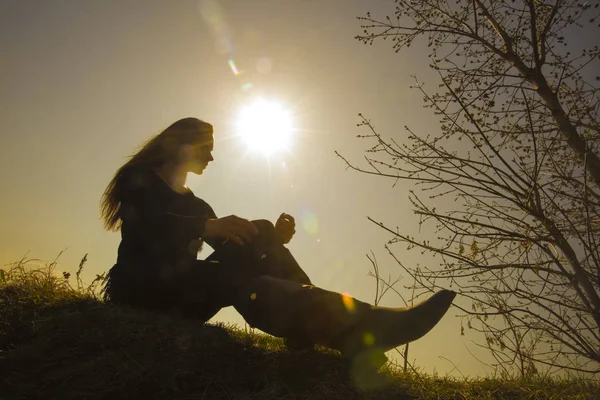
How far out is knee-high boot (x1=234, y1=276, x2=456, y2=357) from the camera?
2453 mm

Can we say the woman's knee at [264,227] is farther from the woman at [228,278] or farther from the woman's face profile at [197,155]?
the woman's face profile at [197,155]

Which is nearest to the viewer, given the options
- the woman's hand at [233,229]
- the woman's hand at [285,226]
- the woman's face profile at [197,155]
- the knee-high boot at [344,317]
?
the knee-high boot at [344,317]

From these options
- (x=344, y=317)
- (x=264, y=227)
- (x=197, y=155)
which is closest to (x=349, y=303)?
(x=344, y=317)

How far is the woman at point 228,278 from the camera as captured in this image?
2.48 metres

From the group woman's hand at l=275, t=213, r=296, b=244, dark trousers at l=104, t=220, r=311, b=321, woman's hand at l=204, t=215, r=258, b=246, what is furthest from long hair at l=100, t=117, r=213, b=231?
woman's hand at l=275, t=213, r=296, b=244

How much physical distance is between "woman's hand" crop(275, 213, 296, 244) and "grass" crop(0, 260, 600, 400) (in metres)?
0.88

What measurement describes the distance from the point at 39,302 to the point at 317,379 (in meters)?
2.19

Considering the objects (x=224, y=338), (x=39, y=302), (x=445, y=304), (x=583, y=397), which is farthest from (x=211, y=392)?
(x=583, y=397)

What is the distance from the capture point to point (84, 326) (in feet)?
8.48

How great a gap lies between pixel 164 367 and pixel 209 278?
629mm

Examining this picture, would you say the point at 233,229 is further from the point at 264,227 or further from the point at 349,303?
the point at 349,303

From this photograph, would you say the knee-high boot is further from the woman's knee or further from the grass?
the woman's knee

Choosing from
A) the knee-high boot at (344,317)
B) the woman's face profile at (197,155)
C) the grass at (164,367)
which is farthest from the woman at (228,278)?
the woman's face profile at (197,155)

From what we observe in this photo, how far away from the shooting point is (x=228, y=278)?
2682 millimetres
